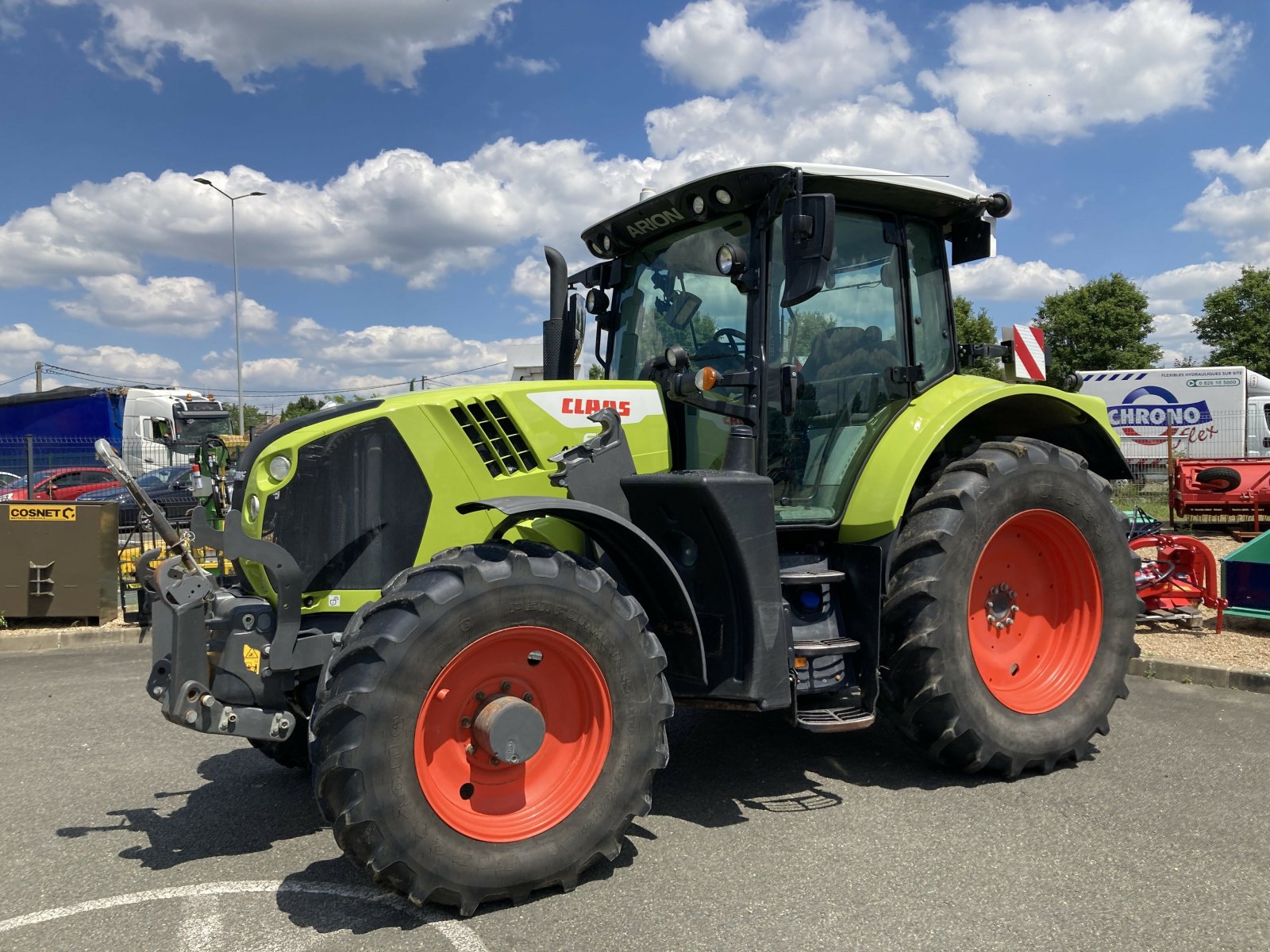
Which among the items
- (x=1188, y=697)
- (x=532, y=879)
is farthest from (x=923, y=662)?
(x=1188, y=697)

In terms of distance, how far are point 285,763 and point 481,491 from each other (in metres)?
1.92

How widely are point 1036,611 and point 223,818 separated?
4.05 meters

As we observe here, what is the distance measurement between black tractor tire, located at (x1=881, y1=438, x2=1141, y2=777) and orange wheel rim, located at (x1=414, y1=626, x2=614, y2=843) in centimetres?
157

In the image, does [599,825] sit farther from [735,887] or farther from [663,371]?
[663,371]

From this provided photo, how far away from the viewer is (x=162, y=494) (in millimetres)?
16000

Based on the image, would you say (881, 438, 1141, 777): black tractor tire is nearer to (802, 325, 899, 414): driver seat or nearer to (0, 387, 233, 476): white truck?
(802, 325, 899, 414): driver seat

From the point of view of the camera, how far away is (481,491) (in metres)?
4.00

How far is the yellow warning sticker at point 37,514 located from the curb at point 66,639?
3.38 ft

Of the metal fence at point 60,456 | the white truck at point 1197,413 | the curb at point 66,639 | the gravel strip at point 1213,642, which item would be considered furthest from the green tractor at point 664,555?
the white truck at point 1197,413

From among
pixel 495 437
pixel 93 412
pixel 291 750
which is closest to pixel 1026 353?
pixel 495 437

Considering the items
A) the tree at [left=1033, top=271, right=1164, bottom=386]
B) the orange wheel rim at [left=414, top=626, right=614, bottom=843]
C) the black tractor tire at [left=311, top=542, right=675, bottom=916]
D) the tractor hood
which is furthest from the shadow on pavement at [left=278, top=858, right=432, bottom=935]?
the tree at [left=1033, top=271, right=1164, bottom=386]

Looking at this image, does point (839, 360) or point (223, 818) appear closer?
point (223, 818)

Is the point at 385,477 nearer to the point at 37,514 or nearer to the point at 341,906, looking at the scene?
the point at 341,906

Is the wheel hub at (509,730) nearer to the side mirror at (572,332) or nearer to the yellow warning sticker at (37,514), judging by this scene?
the side mirror at (572,332)
